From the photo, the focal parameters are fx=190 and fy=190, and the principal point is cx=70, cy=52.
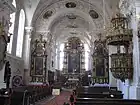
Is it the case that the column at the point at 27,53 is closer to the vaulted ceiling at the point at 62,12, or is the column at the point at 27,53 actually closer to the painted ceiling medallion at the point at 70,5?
the vaulted ceiling at the point at 62,12

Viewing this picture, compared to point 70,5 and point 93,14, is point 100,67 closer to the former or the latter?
point 93,14

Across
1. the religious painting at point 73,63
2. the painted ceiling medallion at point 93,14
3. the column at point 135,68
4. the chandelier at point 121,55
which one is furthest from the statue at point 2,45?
the religious painting at point 73,63

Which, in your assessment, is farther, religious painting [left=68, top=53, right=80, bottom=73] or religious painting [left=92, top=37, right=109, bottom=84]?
religious painting [left=68, top=53, right=80, bottom=73]

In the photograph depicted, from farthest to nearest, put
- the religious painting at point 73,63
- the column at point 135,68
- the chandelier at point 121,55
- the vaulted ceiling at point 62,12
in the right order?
the religious painting at point 73,63, the vaulted ceiling at point 62,12, the chandelier at point 121,55, the column at point 135,68

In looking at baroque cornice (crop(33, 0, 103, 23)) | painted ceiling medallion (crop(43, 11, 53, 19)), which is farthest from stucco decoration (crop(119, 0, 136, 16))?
painted ceiling medallion (crop(43, 11, 53, 19))

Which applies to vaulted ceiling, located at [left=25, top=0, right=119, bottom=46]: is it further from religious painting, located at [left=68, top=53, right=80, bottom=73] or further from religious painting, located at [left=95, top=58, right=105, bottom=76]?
religious painting, located at [left=68, top=53, right=80, bottom=73]

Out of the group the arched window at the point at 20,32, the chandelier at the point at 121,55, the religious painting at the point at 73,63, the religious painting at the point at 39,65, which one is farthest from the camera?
the religious painting at the point at 73,63

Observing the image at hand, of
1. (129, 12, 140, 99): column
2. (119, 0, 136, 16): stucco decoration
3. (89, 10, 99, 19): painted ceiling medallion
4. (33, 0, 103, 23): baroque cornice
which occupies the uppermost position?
(33, 0, 103, 23): baroque cornice

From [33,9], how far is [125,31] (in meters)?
9.82

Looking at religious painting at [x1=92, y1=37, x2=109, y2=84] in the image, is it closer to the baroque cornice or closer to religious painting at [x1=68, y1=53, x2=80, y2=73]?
the baroque cornice

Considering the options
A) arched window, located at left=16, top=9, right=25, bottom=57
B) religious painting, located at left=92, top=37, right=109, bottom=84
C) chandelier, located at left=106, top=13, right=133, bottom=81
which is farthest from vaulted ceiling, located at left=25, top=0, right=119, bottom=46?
chandelier, located at left=106, top=13, right=133, bottom=81

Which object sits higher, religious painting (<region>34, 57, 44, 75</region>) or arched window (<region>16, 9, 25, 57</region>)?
arched window (<region>16, 9, 25, 57</region>)

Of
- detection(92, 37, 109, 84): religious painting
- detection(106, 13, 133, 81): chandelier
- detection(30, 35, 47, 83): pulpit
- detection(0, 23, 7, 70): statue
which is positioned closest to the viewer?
detection(106, 13, 133, 81): chandelier

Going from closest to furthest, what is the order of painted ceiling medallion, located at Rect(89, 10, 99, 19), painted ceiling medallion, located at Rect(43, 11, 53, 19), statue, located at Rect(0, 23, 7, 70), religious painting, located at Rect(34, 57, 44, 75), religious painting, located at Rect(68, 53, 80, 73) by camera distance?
1. statue, located at Rect(0, 23, 7, 70)
2. religious painting, located at Rect(34, 57, 44, 75)
3. painted ceiling medallion, located at Rect(89, 10, 99, 19)
4. painted ceiling medallion, located at Rect(43, 11, 53, 19)
5. religious painting, located at Rect(68, 53, 80, 73)
